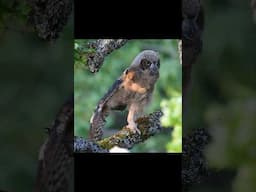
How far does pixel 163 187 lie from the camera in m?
2.16

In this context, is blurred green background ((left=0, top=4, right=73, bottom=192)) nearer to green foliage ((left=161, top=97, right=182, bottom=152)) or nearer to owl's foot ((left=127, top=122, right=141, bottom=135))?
owl's foot ((left=127, top=122, right=141, bottom=135))

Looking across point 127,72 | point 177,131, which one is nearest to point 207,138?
point 177,131

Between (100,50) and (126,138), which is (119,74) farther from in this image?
(126,138)

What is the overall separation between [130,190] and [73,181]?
267mm

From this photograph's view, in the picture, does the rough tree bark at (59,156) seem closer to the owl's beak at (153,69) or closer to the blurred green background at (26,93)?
the blurred green background at (26,93)

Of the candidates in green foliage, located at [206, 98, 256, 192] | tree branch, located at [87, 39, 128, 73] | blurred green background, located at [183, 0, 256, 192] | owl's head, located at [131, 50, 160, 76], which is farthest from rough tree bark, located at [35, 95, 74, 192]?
green foliage, located at [206, 98, 256, 192]

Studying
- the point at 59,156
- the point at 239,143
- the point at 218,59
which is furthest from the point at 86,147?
the point at 239,143

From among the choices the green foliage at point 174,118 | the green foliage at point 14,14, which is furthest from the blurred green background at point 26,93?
the green foliage at point 174,118

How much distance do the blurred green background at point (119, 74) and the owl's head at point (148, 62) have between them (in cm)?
2

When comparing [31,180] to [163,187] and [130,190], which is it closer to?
[130,190]

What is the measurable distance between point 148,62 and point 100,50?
23 centimetres

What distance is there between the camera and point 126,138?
85.0 inches

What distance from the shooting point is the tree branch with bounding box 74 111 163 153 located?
214 centimetres

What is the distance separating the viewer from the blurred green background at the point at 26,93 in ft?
7.25
